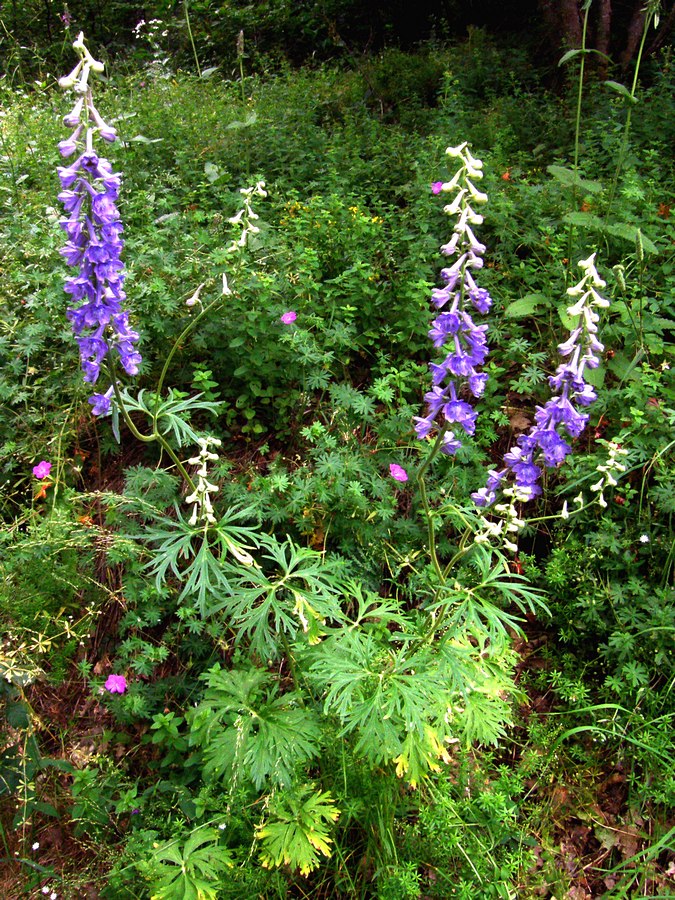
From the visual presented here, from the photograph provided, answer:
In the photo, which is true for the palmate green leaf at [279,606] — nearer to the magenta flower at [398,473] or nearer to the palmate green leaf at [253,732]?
the palmate green leaf at [253,732]

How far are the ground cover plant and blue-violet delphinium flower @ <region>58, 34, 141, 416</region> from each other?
1 cm

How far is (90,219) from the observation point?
2.12 meters

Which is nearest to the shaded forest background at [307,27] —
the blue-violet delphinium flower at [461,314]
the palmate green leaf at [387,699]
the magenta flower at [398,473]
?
the magenta flower at [398,473]

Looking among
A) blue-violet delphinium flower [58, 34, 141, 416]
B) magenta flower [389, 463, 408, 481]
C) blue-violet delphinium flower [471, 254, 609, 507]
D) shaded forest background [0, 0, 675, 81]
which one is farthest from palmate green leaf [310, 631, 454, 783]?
shaded forest background [0, 0, 675, 81]

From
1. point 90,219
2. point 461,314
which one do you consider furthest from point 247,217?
point 461,314

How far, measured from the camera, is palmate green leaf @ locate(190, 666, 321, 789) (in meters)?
2.31

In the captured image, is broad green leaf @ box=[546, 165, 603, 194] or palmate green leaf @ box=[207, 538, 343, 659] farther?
broad green leaf @ box=[546, 165, 603, 194]

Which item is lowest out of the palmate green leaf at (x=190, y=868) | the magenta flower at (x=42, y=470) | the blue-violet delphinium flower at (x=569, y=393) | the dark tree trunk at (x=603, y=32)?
the palmate green leaf at (x=190, y=868)

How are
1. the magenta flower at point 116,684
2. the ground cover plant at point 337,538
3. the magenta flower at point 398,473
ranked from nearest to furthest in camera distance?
the ground cover plant at point 337,538 → the magenta flower at point 116,684 → the magenta flower at point 398,473

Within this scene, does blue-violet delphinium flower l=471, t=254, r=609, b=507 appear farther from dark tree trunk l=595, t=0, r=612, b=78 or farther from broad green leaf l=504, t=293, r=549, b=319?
dark tree trunk l=595, t=0, r=612, b=78

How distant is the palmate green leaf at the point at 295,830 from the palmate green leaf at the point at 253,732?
0.09 metres

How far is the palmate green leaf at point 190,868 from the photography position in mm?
2246

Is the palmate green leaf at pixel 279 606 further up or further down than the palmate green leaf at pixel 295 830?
further up

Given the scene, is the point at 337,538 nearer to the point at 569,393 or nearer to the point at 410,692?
the point at 410,692
